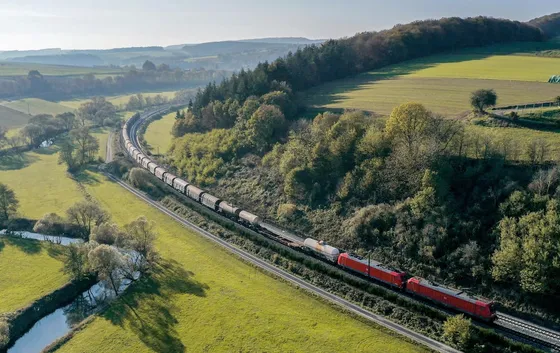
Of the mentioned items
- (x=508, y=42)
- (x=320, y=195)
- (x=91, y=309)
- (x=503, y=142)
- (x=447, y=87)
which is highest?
(x=508, y=42)

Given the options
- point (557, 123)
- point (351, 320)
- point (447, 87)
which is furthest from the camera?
point (447, 87)

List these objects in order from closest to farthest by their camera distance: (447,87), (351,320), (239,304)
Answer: (351,320)
(239,304)
(447,87)

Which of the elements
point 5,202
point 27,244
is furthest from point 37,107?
point 27,244

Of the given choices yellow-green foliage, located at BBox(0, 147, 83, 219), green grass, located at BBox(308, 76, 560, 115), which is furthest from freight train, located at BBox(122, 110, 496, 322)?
green grass, located at BBox(308, 76, 560, 115)

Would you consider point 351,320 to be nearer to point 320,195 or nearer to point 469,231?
point 469,231

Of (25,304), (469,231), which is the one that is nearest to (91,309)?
(25,304)

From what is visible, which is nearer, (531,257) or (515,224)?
(531,257)

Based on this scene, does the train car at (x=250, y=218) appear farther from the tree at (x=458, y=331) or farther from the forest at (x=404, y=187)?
the tree at (x=458, y=331)
